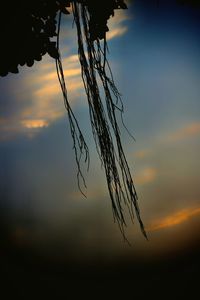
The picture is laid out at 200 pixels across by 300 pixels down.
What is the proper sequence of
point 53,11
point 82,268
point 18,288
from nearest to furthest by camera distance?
point 53,11 < point 18,288 < point 82,268

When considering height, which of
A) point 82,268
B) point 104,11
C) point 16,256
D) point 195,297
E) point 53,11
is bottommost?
point 195,297

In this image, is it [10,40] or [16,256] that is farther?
[16,256]

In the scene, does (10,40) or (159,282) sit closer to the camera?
(10,40)

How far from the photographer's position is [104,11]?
1.30m

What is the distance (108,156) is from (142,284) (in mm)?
32638

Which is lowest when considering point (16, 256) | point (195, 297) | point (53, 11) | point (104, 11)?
point (195, 297)

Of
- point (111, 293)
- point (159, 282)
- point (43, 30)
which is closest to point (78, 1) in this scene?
point (43, 30)

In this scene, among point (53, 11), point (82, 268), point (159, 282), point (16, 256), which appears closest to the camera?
point (53, 11)

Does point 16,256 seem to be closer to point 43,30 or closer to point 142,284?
point 142,284

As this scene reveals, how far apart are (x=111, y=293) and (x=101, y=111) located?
1184 inches

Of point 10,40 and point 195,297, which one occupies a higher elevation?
point 10,40

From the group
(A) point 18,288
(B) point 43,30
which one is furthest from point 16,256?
(B) point 43,30

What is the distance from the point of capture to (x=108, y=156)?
0.89 metres

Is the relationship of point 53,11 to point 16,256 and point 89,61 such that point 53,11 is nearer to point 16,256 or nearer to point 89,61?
point 89,61
